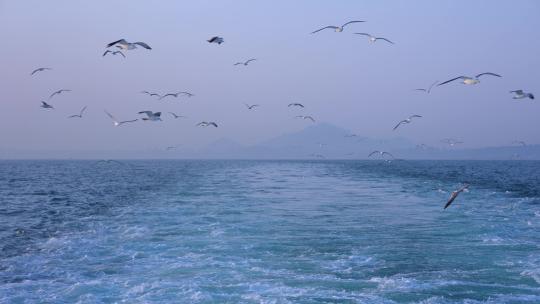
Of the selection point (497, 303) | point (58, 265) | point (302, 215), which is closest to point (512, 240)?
point (497, 303)

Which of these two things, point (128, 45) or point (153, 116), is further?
point (153, 116)

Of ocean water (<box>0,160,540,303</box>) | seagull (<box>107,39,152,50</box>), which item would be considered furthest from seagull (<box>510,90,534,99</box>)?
seagull (<box>107,39,152,50</box>)

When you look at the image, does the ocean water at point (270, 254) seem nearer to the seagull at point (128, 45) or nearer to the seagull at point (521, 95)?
the seagull at point (521, 95)

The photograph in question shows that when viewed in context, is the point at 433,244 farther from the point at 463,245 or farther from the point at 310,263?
the point at 310,263

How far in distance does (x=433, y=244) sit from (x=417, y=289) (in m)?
7.32

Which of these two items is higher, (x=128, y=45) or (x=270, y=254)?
(x=128, y=45)

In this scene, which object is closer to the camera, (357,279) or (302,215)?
(357,279)

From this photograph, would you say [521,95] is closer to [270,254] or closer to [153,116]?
[270,254]

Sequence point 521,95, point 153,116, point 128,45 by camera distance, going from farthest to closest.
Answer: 1. point 153,116
2. point 521,95
3. point 128,45

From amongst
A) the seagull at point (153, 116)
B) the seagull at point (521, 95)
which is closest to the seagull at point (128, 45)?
the seagull at point (153, 116)

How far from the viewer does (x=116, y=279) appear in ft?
51.0

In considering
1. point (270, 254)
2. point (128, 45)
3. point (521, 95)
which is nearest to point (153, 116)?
point (128, 45)

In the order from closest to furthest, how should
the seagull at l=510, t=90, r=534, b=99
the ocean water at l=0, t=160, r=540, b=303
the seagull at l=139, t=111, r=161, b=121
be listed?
the ocean water at l=0, t=160, r=540, b=303 → the seagull at l=510, t=90, r=534, b=99 → the seagull at l=139, t=111, r=161, b=121

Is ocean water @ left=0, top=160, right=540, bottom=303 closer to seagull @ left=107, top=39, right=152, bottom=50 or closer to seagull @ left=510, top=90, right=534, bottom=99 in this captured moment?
seagull @ left=510, top=90, right=534, bottom=99
